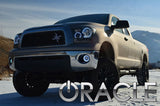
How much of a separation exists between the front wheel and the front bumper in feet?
1.76

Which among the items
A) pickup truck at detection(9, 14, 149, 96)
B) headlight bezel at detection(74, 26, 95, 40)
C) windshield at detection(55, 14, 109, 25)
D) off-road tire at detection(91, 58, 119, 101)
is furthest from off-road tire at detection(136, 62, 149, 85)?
headlight bezel at detection(74, 26, 95, 40)

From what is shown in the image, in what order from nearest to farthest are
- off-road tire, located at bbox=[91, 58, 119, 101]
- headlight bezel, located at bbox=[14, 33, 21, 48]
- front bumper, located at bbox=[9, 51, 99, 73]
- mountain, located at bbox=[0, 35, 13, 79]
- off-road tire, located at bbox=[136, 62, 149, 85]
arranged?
front bumper, located at bbox=[9, 51, 99, 73], off-road tire, located at bbox=[91, 58, 119, 101], headlight bezel, located at bbox=[14, 33, 21, 48], off-road tire, located at bbox=[136, 62, 149, 85], mountain, located at bbox=[0, 35, 13, 79]

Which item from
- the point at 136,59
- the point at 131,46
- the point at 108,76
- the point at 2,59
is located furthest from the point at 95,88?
the point at 2,59

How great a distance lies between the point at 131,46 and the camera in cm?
658

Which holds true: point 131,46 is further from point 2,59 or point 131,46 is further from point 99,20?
point 2,59

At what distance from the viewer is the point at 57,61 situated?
4074 mm

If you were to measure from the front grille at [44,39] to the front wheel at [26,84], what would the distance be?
0.71 meters

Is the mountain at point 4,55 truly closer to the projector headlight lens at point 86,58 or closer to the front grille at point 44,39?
the front grille at point 44,39

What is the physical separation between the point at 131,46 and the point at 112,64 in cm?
222

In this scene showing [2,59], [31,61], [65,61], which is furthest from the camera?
[2,59]

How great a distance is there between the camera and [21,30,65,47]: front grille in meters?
4.22

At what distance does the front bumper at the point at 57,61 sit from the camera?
4035 mm

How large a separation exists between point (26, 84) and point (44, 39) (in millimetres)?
1329

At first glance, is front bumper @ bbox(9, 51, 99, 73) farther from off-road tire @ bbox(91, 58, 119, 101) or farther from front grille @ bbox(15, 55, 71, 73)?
off-road tire @ bbox(91, 58, 119, 101)
